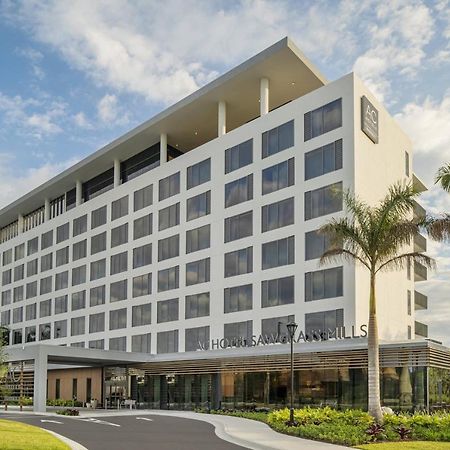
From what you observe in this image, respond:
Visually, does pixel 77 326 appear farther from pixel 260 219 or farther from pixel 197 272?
pixel 260 219

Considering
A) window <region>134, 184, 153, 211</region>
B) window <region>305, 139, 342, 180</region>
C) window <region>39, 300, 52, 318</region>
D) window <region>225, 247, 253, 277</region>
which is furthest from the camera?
window <region>39, 300, 52, 318</region>

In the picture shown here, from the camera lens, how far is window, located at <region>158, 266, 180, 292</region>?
2355 inches

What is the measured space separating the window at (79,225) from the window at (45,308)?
9.56 meters

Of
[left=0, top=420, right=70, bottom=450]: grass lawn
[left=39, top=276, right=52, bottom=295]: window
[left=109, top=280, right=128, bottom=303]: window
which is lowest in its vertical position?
[left=0, top=420, right=70, bottom=450]: grass lawn

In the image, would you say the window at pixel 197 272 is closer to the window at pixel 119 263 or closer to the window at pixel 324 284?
the window at pixel 119 263

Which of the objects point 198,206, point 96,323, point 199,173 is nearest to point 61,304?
point 96,323

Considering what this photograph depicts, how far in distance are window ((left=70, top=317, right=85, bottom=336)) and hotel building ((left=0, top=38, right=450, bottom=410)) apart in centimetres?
21

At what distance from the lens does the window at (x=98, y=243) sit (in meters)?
70.9

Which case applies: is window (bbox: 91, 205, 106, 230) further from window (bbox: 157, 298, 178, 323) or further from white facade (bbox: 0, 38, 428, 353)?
window (bbox: 157, 298, 178, 323)

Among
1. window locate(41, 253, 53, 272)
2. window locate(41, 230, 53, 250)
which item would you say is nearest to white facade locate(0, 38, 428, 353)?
window locate(41, 253, 53, 272)

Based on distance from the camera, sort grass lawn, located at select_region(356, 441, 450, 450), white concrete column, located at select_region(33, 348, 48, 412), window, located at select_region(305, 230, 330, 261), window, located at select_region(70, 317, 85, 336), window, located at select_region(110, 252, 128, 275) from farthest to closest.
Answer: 1. window, located at select_region(70, 317, 85, 336)
2. window, located at select_region(110, 252, 128, 275)
3. white concrete column, located at select_region(33, 348, 48, 412)
4. window, located at select_region(305, 230, 330, 261)
5. grass lawn, located at select_region(356, 441, 450, 450)

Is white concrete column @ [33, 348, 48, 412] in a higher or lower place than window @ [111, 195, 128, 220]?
lower

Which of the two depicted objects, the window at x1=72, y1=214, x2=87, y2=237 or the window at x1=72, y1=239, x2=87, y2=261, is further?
the window at x1=72, y1=214, x2=87, y2=237

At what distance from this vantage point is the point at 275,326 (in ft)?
162
